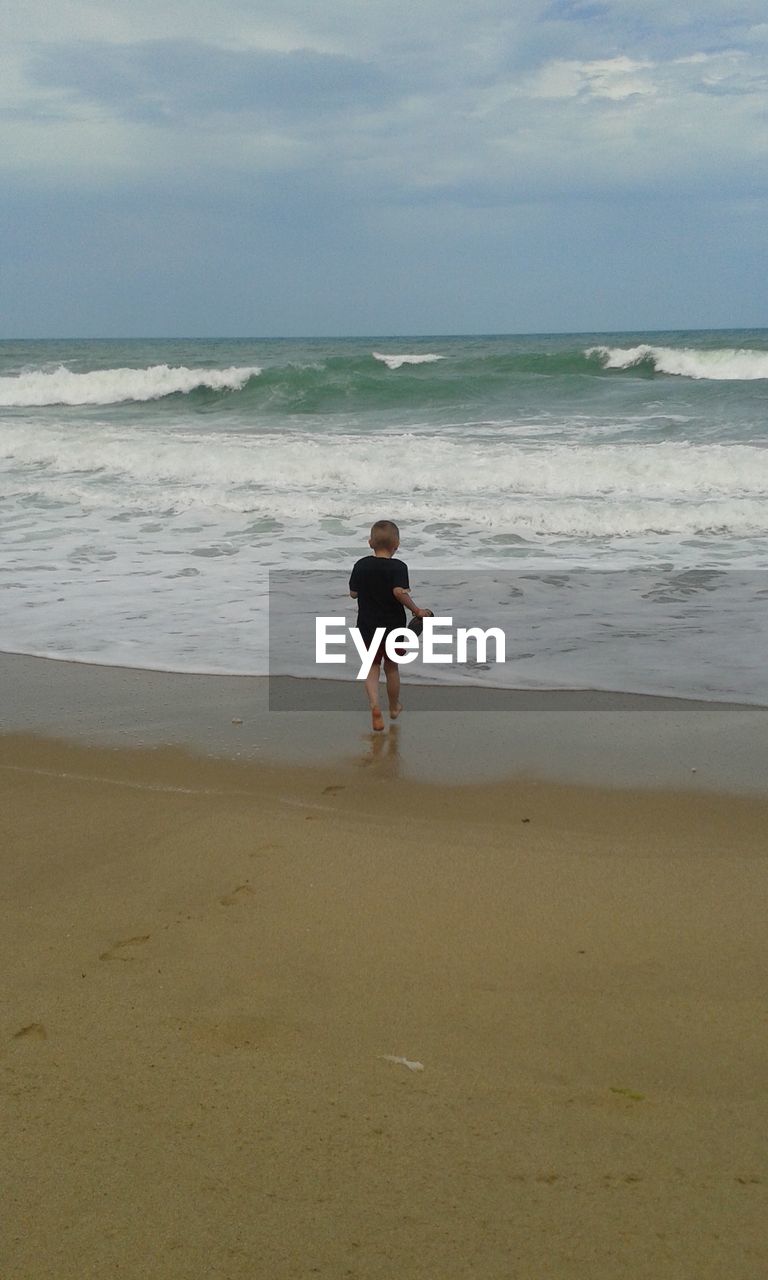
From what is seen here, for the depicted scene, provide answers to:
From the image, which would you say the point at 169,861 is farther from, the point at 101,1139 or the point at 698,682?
the point at 698,682

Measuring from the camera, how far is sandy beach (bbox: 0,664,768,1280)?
6.37 feet

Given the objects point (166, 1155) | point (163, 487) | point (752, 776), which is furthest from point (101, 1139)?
point (163, 487)

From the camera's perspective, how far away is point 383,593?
17.5ft

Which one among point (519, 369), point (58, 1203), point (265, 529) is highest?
point (519, 369)

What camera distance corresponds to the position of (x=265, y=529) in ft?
32.9

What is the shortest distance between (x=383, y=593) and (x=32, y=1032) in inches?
123

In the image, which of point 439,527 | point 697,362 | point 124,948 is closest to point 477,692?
point 124,948

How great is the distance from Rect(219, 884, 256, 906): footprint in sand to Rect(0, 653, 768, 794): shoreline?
3.89 ft

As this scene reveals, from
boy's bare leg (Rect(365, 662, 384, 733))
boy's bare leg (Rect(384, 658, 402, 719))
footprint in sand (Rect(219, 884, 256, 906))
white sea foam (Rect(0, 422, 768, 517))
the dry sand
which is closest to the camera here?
the dry sand

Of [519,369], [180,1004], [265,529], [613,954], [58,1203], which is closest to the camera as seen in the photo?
[58,1203]

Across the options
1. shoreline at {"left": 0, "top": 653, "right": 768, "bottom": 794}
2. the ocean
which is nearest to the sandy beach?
shoreline at {"left": 0, "top": 653, "right": 768, "bottom": 794}

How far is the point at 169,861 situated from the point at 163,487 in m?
9.62
